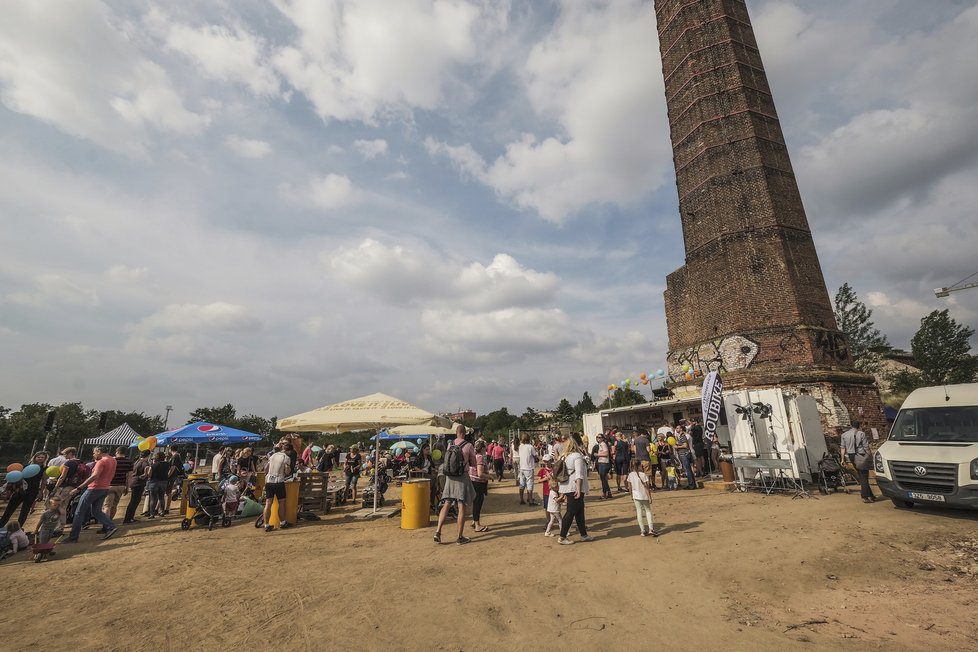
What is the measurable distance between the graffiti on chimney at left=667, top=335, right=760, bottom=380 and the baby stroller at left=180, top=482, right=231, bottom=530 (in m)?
18.3

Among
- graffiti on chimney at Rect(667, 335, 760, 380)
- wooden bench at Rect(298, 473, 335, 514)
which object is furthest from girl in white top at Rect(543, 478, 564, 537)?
graffiti on chimney at Rect(667, 335, 760, 380)

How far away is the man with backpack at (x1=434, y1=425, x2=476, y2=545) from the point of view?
7121 millimetres

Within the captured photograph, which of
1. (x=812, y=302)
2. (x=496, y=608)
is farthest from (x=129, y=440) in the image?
(x=812, y=302)

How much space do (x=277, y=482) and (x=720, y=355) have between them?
1757 centimetres

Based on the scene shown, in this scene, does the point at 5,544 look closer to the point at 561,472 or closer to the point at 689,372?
the point at 561,472

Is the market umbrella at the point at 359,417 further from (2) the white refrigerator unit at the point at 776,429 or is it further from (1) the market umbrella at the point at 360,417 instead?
(2) the white refrigerator unit at the point at 776,429

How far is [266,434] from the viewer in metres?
66.4

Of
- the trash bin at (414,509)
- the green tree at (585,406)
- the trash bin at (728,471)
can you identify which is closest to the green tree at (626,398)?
the green tree at (585,406)

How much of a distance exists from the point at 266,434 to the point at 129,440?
146ft

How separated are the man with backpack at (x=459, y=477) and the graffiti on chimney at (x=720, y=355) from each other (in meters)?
14.9

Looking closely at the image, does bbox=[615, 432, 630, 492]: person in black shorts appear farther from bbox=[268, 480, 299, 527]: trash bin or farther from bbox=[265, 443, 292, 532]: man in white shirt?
bbox=[265, 443, 292, 532]: man in white shirt

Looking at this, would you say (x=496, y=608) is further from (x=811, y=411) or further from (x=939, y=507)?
(x=811, y=411)

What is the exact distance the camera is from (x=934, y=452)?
758 cm

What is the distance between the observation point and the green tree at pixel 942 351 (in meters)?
32.8
